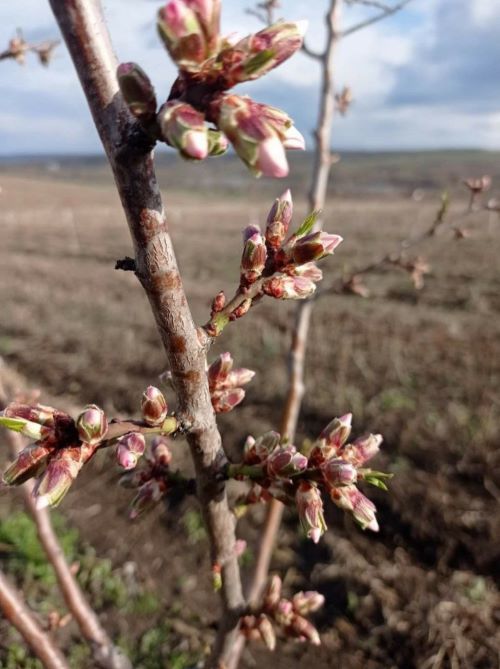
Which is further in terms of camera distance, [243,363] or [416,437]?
[243,363]

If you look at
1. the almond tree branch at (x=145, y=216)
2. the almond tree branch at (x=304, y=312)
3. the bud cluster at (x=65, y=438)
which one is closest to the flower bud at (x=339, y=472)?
the almond tree branch at (x=145, y=216)

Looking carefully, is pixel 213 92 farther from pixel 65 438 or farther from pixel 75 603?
pixel 75 603

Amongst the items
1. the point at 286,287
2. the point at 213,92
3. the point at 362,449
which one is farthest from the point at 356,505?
the point at 213,92

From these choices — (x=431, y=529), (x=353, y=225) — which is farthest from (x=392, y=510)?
(x=353, y=225)

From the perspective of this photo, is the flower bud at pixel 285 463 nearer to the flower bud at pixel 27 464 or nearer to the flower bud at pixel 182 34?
the flower bud at pixel 27 464

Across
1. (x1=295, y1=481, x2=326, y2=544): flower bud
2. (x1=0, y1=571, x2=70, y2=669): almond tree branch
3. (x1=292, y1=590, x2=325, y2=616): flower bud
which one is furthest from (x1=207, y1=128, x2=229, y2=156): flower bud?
(x1=0, y1=571, x2=70, y2=669): almond tree branch

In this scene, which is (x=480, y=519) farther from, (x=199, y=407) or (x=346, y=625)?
(x=199, y=407)
